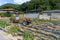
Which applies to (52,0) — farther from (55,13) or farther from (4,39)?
(4,39)

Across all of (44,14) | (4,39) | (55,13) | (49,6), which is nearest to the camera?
(4,39)

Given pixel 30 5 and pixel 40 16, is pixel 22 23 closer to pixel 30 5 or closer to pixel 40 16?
pixel 40 16

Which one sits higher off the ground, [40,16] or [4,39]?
[4,39]

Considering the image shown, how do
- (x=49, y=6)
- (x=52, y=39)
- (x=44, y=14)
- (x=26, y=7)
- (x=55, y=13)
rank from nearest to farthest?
(x=52, y=39)
(x=55, y=13)
(x=44, y=14)
(x=49, y=6)
(x=26, y=7)

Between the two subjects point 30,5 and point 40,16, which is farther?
point 30,5

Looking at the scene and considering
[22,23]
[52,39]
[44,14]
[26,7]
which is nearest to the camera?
[52,39]

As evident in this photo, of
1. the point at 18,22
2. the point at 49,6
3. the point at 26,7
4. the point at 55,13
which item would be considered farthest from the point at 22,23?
the point at 26,7

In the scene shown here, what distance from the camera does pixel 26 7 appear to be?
66062 mm

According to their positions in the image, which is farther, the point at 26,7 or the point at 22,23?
the point at 26,7

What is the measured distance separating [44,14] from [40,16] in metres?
1.26

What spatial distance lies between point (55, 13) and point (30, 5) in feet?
71.0

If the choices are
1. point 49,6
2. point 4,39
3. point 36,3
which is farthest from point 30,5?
→ point 4,39

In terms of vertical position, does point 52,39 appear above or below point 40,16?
above

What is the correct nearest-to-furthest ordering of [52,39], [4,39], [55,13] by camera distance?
[52,39]
[4,39]
[55,13]
